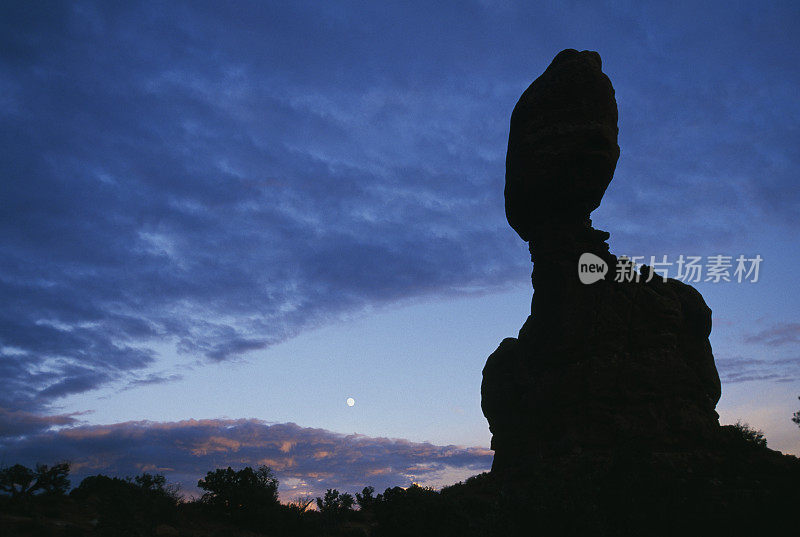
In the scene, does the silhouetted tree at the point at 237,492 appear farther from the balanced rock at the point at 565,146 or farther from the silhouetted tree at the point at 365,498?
the balanced rock at the point at 565,146

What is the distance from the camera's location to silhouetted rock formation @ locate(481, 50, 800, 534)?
19734 mm

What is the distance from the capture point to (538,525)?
11.6 meters

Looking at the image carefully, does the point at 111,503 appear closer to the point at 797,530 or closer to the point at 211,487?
the point at 211,487

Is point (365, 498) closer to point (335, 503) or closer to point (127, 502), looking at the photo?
point (335, 503)

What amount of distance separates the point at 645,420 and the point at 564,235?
9.49m

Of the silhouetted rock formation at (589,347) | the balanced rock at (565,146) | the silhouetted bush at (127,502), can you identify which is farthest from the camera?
the balanced rock at (565,146)

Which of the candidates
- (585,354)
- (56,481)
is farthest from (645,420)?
(56,481)

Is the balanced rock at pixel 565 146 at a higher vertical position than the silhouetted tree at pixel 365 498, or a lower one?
higher

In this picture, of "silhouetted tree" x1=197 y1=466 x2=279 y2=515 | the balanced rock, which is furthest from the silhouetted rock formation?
"silhouetted tree" x1=197 y1=466 x2=279 y2=515

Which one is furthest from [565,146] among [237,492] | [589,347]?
[237,492]

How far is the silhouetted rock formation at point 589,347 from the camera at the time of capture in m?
19.7

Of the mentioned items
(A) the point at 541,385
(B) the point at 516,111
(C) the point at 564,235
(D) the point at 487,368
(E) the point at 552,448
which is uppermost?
(B) the point at 516,111

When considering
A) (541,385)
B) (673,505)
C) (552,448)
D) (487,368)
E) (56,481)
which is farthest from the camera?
(487,368)

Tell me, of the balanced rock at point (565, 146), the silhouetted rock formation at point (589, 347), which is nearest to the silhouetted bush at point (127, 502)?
the silhouetted rock formation at point (589, 347)
